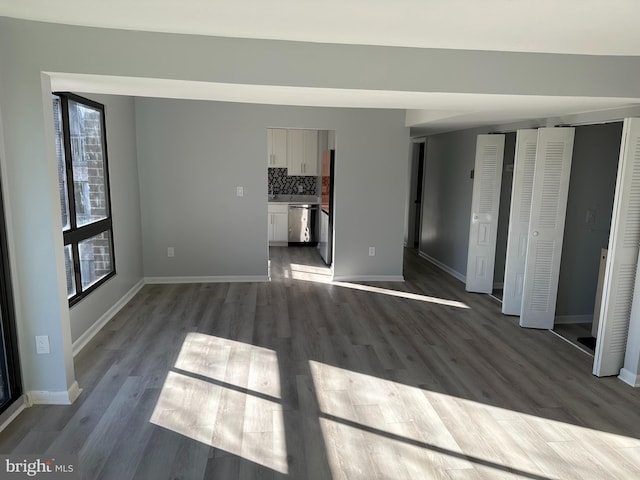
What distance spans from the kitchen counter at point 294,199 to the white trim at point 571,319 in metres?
4.45

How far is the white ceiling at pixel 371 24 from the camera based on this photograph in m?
1.94

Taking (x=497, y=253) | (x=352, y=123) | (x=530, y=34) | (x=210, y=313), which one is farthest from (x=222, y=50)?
(x=497, y=253)

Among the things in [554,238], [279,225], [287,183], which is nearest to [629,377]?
[554,238]

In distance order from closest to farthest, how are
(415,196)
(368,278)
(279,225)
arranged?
(368,278)
(279,225)
(415,196)

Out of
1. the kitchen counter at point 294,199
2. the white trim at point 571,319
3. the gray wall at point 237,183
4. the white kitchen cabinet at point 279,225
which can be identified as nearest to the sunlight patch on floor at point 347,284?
the gray wall at point 237,183

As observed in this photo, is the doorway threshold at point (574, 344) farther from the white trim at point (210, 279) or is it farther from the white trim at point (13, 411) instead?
the white trim at point (13, 411)

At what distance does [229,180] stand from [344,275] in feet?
6.47

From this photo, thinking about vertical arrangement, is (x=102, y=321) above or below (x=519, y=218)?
below

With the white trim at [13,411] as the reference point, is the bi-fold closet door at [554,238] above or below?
above

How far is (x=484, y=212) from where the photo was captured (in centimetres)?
A: 536

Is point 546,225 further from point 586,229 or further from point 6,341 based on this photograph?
point 6,341

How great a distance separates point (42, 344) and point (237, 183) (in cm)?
318

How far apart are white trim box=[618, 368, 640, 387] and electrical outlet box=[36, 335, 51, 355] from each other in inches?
163

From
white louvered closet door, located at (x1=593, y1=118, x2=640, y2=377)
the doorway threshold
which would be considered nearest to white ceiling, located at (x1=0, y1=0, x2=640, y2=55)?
white louvered closet door, located at (x1=593, y1=118, x2=640, y2=377)
